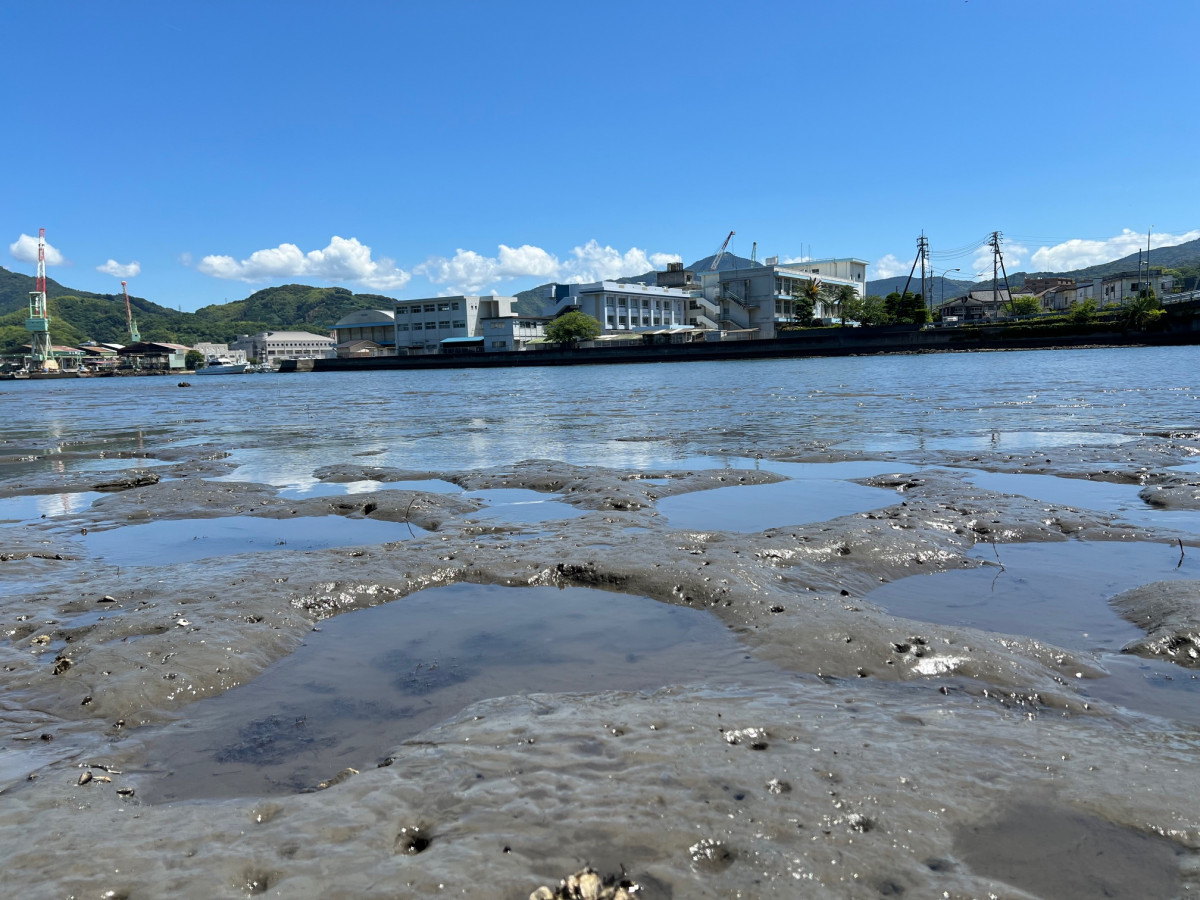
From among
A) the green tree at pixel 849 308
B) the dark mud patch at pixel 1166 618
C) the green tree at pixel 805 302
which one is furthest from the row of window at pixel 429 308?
the dark mud patch at pixel 1166 618

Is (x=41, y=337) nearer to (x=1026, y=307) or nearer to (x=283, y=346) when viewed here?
(x=283, y=346)

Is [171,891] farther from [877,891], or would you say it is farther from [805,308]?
[805,308]

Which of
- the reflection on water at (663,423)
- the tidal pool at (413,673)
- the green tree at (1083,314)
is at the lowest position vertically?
the tidal pool at (413,673)

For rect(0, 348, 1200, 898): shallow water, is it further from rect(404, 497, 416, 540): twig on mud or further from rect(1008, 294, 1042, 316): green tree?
rect(1008, 294, 1042, 316): green tree

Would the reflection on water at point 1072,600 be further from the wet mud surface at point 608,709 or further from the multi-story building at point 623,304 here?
the multi-story building at point 623,304

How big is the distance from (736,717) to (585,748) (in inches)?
29.2

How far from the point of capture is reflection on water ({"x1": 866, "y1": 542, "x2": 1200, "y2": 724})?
365cm

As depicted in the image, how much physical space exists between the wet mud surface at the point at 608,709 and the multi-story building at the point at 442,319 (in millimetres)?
112888

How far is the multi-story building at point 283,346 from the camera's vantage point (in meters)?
171

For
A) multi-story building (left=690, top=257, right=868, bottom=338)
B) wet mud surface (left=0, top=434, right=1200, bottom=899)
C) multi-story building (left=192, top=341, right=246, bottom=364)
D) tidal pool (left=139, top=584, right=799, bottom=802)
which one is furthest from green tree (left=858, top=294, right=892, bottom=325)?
multi-story building (left=192, top=341, right=246, bottom=364)

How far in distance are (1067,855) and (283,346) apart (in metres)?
191

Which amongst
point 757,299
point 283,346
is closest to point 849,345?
point 757,299

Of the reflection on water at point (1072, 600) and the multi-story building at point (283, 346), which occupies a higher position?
the multi-story building at point (283, 346)

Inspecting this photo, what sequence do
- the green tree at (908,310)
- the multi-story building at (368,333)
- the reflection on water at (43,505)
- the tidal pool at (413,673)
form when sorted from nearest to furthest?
1. the tidal pool at (413,673)
2. the reflection on water at (43,505)
3. the green tree at (908,310)
4. the multi-story building at (368,333)
